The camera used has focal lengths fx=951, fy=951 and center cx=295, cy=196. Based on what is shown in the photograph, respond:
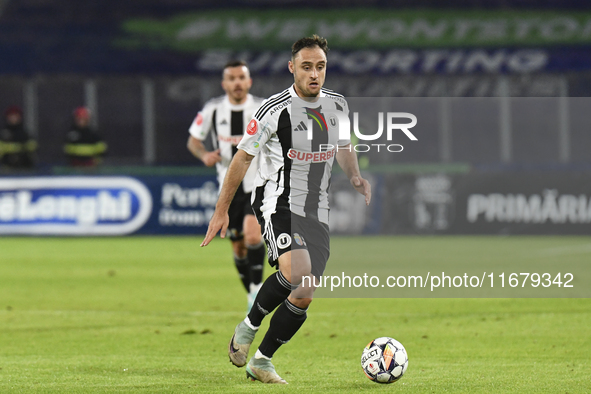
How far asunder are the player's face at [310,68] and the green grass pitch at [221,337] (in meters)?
1.66

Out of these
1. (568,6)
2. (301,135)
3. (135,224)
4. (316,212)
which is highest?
(568,6)

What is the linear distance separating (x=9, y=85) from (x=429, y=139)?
9.72 m

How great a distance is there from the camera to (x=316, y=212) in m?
5.51

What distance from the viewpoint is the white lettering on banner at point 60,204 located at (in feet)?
54.1

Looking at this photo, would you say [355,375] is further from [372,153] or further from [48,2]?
[48,2]

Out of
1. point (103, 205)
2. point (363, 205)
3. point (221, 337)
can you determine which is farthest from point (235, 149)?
point (103, 205)

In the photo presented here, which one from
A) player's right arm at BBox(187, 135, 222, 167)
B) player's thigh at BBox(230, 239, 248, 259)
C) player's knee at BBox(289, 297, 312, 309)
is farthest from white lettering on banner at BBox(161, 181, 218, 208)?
player's knee at BBox(289, 297, 312, 309)

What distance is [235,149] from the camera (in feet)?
28.1

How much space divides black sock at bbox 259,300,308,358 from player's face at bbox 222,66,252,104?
11.8 ft

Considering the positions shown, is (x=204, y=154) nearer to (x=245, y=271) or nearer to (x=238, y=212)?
(x=238, y=212)

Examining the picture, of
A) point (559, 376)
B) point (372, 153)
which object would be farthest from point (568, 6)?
point (559, 376)

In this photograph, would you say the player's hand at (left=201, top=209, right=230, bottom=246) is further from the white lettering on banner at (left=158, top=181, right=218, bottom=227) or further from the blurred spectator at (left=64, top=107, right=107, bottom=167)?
the blurred spectator at (left=64, top=107, right=107, bottom=167)

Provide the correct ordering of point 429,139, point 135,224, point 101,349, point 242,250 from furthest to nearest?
point 429,139 → point 135,224 → point 242,250 → point 101,349

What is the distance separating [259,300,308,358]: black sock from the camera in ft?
17.3
